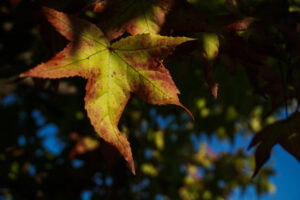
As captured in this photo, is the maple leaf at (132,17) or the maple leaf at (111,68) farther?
the maple leaf at (132,17)

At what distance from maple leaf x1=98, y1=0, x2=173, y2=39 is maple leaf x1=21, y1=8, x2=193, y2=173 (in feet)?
0.23

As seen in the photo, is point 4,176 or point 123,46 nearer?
point 123,46

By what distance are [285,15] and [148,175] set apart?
200 cm

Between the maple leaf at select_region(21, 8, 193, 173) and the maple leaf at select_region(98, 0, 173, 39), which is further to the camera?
the maple leaf at select_region(98, 0, 173, 39)

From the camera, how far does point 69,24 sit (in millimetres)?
596

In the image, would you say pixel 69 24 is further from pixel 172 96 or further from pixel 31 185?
pixel 31 185

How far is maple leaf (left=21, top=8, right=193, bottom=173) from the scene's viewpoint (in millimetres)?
557

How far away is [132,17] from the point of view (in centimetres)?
68

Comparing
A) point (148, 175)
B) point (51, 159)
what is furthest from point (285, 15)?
point (148, 175)

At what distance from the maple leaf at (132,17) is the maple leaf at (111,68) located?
69 mm

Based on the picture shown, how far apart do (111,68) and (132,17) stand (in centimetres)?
14

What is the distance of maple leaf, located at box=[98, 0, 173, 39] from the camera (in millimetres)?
678

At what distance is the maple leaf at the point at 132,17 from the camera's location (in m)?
0.68

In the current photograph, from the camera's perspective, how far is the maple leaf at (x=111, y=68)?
0.56 meters
